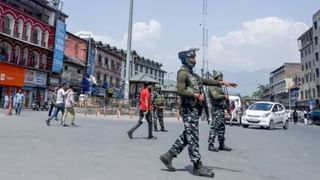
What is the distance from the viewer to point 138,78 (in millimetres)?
46969

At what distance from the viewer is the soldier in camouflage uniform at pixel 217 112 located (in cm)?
912

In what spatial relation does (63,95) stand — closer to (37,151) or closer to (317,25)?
(37,151)

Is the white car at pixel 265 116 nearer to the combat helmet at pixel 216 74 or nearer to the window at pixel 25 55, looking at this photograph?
the combat helmet at pixel 216 74

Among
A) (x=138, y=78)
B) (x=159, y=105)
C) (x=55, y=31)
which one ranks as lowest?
(x=159, y=105)

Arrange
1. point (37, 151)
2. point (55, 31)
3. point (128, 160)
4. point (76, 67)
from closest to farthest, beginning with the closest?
point (128, 160) → point (37, 151) → point (55, 31) → point (76, 67)

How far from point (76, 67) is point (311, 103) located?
41.7m

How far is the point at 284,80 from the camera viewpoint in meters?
95.4

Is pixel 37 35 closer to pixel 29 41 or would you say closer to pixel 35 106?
pixel 29 41

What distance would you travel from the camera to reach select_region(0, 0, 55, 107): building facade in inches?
1544

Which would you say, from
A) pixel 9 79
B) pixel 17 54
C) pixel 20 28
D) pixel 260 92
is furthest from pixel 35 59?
pixel 260 92

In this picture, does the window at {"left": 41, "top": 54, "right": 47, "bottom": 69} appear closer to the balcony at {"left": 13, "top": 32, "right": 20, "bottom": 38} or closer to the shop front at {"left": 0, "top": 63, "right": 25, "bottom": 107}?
the shop front at {"left": 0, "top": 63, "right": 25, "bottom": 107}

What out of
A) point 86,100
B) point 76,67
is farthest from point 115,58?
point 86,100

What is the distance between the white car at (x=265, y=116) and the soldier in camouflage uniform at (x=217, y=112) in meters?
13.2

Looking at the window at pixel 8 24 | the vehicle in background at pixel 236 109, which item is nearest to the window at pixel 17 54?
the window at pixel 8 24
